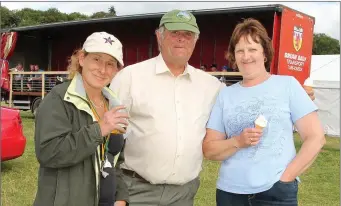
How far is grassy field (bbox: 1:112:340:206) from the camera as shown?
17.9 ft

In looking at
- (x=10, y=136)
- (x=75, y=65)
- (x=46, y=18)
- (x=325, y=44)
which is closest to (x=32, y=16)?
(x=46, y=18)

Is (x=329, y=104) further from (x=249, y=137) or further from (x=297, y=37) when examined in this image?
(x=249, y=137)

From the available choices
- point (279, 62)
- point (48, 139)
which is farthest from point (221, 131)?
point (279, 62)

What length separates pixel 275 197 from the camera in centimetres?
240

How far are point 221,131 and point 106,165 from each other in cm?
77

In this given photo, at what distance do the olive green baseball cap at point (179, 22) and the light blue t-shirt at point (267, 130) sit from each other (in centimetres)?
58

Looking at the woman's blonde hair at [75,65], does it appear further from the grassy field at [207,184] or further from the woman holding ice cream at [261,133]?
the grassy field at [207,184]

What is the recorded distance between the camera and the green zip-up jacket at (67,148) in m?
2.03

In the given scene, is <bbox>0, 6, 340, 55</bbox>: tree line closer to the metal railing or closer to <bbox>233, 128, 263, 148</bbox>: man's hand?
the metal railing

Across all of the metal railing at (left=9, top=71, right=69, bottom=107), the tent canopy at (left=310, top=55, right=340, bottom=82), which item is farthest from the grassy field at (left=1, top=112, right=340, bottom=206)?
the tent canopy at (left=310, top=55, right=340, bottom=82)

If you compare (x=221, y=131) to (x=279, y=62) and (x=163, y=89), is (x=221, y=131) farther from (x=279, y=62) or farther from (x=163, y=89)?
(x=279, y=62)

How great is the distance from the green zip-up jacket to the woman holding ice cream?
30.6 inches

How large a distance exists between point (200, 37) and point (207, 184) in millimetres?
9423

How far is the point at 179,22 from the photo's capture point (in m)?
2.83
